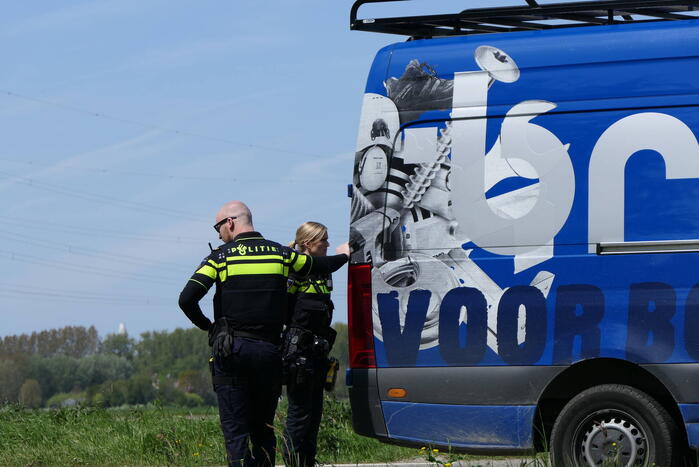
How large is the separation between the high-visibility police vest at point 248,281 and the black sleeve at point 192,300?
0.16 ft

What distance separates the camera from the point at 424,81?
696cm

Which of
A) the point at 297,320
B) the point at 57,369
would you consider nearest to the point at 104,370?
the point at 57,369

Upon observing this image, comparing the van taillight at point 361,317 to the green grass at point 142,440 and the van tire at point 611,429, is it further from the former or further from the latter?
the green grass at point 142,440

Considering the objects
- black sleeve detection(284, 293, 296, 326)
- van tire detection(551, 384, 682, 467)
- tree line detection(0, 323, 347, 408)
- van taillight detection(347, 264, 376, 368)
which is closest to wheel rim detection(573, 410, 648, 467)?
van tire detection(551, 384, 682, 467)

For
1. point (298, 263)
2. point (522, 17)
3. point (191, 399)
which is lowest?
point (191, 399)

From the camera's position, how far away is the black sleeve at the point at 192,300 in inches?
269

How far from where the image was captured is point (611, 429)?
6.60 metres

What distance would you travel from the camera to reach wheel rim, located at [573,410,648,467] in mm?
6555

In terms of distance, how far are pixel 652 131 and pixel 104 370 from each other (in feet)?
422

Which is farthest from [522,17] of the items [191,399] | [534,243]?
[191,399]

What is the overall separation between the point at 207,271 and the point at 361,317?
3.39 ft

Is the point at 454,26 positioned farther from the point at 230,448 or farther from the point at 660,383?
the point at 230,448

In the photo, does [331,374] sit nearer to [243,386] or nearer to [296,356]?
[296,356]

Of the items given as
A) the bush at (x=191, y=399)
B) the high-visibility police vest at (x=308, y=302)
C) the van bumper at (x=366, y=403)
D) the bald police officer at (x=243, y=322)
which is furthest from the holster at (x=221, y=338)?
the bush at (x=191, y=399)
